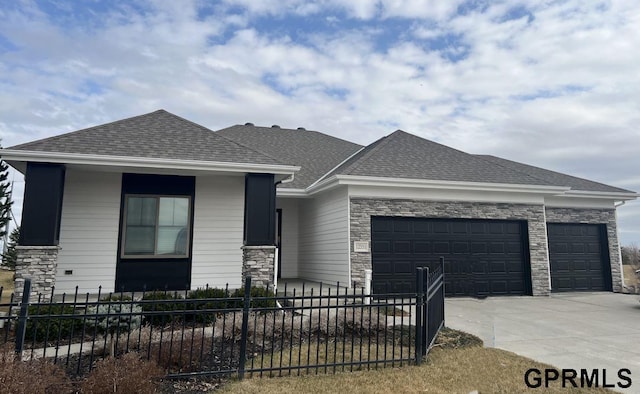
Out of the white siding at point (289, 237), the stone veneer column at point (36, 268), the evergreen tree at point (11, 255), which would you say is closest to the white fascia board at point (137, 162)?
the stone veneer column at point (36, 268)

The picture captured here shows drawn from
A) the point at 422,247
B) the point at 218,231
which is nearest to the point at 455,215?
the point at 422,247

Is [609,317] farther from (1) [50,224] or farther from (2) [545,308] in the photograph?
(1) [50,224]

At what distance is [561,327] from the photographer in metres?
8.06

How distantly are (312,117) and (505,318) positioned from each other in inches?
784

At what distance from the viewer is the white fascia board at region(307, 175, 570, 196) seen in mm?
11305

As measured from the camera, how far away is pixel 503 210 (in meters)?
12.9

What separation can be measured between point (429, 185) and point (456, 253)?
7.37 feet

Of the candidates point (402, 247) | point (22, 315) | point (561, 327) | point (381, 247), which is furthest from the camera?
point (402, 247)

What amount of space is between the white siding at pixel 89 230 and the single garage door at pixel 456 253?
7.00m

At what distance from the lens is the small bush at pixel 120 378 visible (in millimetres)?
3775


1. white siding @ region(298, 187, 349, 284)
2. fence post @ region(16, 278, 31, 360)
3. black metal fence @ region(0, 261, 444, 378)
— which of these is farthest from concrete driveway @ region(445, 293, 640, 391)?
fence post @ region(16, 278, 31, 360)

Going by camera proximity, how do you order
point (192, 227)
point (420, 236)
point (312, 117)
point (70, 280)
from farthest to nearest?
point (312, 117)
point (420, 236)
point (192, 227)
point (70, 280)

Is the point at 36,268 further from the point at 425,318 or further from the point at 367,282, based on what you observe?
the point at 425,318

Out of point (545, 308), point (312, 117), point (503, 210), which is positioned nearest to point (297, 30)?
point (503, 210)
